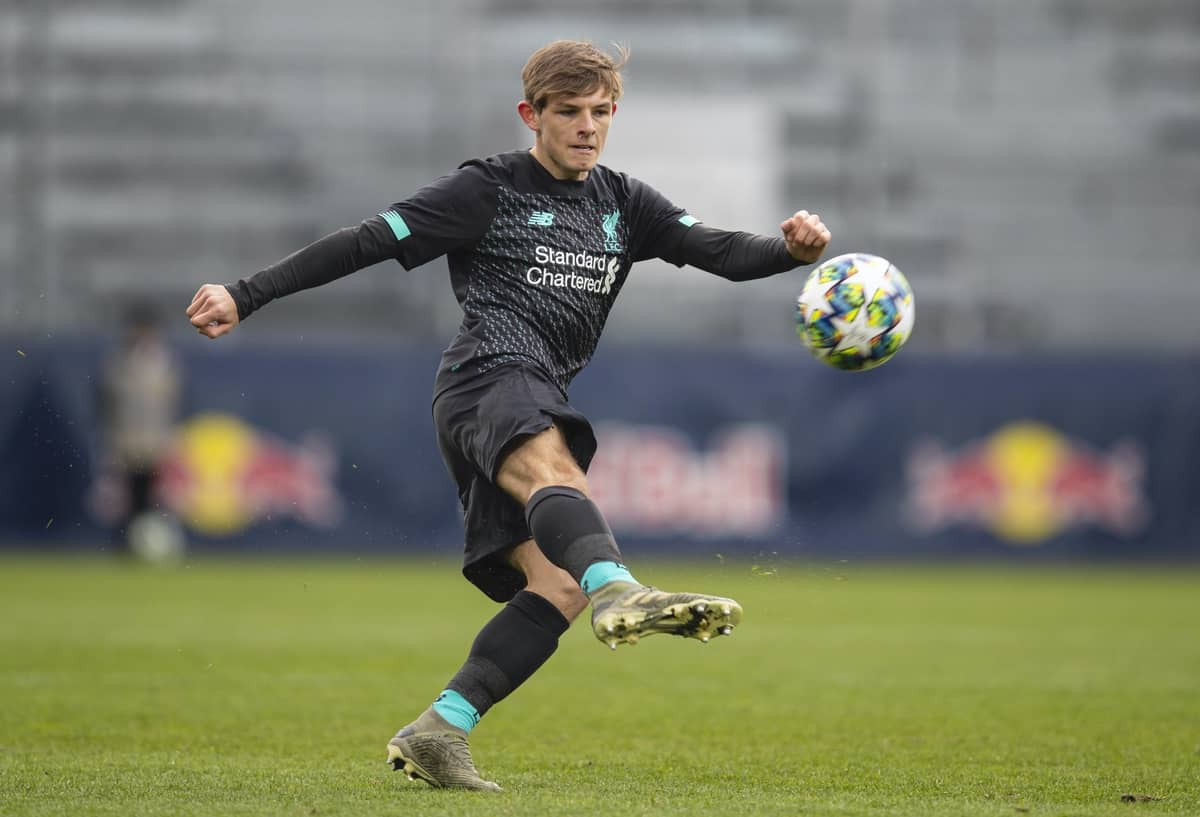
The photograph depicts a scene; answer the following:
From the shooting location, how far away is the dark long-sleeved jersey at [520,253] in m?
5.07

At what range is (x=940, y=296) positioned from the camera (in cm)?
1738

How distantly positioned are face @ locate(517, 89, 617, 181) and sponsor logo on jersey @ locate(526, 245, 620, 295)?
0.25 meters

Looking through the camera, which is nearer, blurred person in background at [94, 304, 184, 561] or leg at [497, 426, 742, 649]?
leg at [497, 426, 742, 649]

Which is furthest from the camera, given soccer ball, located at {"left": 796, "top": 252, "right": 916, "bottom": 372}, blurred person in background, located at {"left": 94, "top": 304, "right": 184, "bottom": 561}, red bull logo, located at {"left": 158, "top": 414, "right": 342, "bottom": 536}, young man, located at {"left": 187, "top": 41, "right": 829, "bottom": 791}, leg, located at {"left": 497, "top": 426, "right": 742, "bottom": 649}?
red bull logo, located at {"left": 158, "top": 414, "right": 342, "bottom": 536}

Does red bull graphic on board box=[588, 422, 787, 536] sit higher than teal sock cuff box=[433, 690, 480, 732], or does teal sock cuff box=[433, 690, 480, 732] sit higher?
teal sock cuff box=[433, 690, 480, 732]

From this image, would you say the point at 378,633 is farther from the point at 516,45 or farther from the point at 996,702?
the point at 516,45

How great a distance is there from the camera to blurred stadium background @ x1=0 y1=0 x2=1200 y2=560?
15.8 meters

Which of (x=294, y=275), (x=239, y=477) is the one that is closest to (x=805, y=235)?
(x=294, y=275)

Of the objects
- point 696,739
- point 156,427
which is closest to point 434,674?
point 696,739

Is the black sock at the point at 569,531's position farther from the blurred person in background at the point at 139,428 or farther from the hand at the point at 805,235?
the blurred person in background at the point at 139,428

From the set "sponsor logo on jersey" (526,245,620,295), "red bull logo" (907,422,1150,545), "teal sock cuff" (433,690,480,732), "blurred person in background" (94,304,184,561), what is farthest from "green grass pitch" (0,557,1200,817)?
"red bull logo" (907,422,1150,545)

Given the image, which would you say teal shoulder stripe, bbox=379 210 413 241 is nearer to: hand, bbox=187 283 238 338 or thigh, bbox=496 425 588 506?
hand, bbox=187 283 238 338

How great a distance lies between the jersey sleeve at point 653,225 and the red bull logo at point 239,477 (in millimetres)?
10378

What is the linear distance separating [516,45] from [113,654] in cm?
1063
